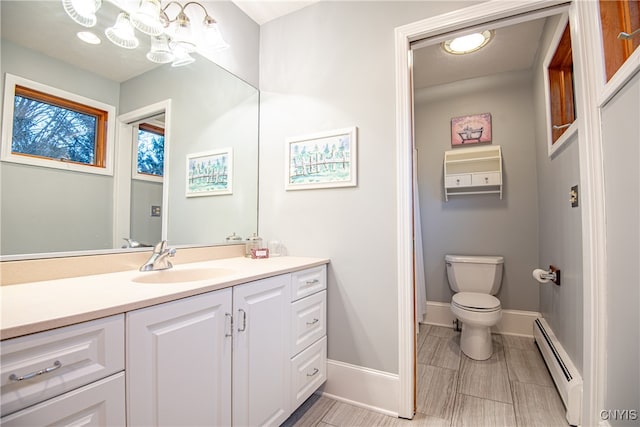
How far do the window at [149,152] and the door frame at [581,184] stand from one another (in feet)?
4.25

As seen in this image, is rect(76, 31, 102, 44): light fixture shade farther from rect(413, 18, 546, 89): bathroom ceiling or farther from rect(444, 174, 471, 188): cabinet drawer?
rect(444, 174, 471, 188): cabinet drawer

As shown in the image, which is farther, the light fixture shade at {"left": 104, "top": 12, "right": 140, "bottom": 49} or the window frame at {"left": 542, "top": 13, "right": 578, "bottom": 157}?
the window frame at {"left": 542, "top": 13, "right": 578, "bottom": 157}

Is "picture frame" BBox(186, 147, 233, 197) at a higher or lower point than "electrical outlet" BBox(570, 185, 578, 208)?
higher

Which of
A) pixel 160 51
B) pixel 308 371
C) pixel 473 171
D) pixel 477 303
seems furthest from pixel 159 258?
pixel 473 171

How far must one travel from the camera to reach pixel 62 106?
1064 millimetres

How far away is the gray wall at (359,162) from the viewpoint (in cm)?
155

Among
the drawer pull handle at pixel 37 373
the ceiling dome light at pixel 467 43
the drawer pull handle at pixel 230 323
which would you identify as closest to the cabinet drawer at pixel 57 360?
the drawer pull handle at pixel 37 373

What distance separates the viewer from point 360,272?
5.30ft

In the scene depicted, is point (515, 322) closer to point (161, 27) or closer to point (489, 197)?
point (489, 197)

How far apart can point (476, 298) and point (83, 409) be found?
7.89ft

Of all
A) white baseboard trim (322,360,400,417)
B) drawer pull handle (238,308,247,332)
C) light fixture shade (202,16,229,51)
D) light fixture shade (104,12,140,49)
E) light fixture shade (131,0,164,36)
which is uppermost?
light fixture shade (202,16,229,51)

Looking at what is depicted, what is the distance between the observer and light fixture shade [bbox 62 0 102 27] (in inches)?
43.2

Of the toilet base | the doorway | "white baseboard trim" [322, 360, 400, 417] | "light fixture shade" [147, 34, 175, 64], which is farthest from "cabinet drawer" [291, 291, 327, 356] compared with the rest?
"light fixture shade" [147, 34, 175, 64]

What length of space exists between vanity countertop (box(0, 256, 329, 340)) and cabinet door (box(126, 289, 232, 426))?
0.12ft
